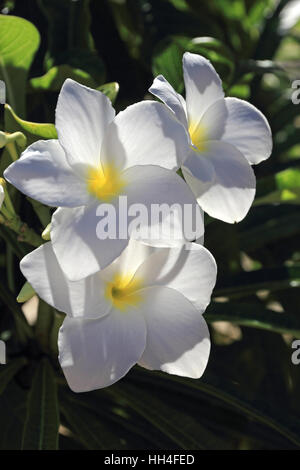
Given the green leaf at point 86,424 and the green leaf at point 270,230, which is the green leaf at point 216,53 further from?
the green leaf at point 86,424

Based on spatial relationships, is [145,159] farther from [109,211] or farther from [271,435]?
[271,435]

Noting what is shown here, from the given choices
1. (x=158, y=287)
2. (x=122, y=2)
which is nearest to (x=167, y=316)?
(x=158, y=287)

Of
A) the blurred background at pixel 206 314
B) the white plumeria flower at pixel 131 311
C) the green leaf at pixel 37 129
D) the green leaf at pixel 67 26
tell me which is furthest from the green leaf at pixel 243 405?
the green leaf at pixel 67 26

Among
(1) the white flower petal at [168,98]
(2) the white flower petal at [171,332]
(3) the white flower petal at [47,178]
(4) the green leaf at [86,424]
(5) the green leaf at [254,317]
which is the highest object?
(1) the white flower petal at [168,98]

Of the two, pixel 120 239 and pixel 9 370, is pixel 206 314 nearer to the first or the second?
pixel 9 370

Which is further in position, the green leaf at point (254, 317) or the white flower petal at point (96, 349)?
the green leaf at point (254, 317)

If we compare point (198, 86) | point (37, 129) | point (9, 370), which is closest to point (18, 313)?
point (9, 370)
